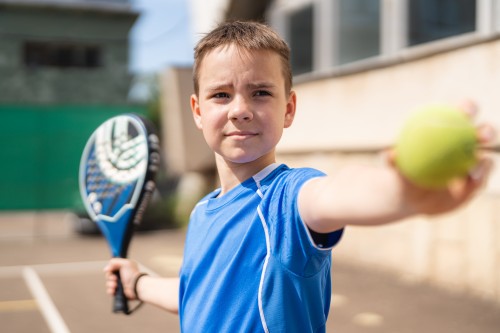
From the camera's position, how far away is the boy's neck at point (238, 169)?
164cm

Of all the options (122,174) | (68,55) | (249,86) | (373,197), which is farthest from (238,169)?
(68,55)

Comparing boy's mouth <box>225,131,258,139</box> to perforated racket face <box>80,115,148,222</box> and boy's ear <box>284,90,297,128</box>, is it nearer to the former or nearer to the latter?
boy's ear <box>284,90,297,128</box>

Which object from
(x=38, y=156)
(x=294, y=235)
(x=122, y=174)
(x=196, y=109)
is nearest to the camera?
(x=294, y=235)

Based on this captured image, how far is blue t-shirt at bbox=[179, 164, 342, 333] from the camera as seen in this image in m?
1.39

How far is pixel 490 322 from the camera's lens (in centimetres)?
508

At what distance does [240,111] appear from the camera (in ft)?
5.01

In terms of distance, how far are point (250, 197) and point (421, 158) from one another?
731 millimetres

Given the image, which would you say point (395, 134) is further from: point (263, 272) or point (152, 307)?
point (263, 272)

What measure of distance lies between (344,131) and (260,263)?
6.62 metres

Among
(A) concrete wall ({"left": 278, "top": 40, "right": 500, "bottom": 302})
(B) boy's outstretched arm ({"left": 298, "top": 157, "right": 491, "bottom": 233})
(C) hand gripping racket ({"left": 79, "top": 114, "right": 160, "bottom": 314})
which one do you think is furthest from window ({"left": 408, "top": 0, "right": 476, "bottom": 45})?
(B) boy's outstretched arm ({"left": 298, "top": 157, "right": 491, "bottom": 233})

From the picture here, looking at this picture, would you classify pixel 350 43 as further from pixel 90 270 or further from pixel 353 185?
pixel 353 185

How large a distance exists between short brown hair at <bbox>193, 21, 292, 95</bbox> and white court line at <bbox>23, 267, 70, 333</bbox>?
407 cm

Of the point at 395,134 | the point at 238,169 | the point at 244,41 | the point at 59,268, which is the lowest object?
the point at 59,268

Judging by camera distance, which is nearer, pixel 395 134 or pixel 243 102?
pixel 243 102
